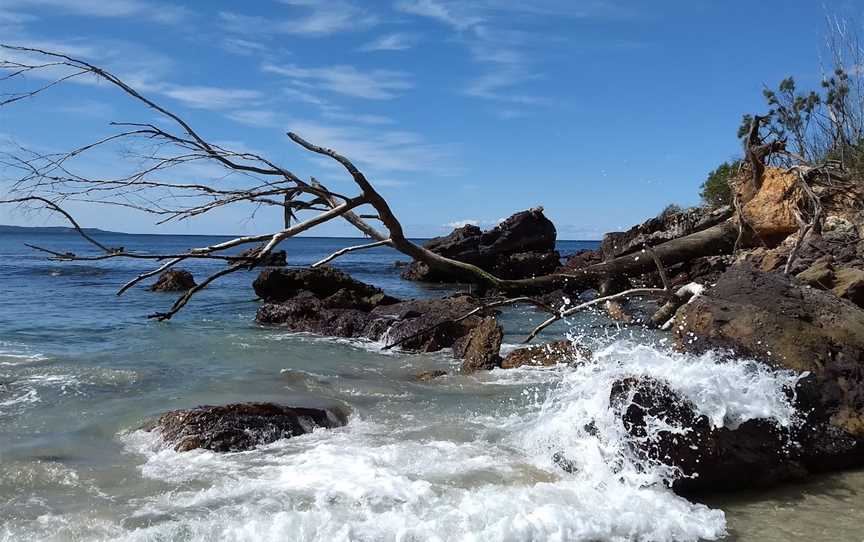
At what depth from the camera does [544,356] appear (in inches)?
384

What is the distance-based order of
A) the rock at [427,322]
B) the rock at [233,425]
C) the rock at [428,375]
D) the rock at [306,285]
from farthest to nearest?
the rock at [306,285] → the rock at [427,322] → the rock at [428,375] → the rock at [233,425]

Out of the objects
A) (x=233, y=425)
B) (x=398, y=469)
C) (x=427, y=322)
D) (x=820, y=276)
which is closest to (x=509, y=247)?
(x=427, y=322)

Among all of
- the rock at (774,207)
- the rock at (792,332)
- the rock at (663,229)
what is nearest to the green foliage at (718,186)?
the rock at (663,229)

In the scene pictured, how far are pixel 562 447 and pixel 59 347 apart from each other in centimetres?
950

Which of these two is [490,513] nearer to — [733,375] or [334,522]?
[334,522]

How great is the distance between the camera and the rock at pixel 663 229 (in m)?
15.3

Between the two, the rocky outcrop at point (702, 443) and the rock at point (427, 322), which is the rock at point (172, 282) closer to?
the rock at point (427, 322)

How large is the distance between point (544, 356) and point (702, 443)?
199 inches

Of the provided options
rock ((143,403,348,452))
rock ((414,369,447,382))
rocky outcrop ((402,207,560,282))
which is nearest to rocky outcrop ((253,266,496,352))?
rock ((414,369,447,382))

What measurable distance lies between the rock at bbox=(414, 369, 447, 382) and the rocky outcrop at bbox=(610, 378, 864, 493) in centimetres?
440

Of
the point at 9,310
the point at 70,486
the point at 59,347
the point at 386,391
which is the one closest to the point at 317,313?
the point at 59,347

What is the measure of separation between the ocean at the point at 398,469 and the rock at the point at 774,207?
588 centimetres

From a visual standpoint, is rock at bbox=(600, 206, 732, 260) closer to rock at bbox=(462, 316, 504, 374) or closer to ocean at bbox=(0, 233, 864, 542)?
rock at bbox=(462, 316, 504, 374)

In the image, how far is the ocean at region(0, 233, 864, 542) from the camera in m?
4.13
